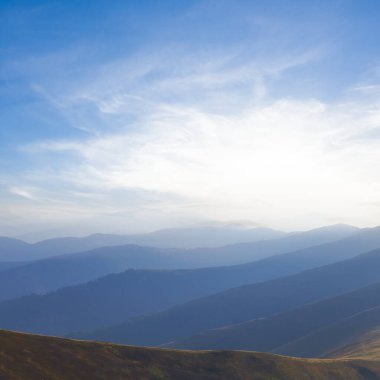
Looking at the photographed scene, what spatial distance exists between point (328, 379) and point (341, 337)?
133 metres

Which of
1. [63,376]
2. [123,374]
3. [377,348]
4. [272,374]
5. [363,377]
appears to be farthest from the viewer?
[377,348]

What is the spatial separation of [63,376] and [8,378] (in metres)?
8.91

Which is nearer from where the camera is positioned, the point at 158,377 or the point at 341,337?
the point at 158,377

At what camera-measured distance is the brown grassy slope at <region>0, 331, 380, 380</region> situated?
53.8m

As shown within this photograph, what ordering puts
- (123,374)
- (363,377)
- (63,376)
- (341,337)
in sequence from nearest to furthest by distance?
(63,376) → (123,374) → (363,377) → (341,337)

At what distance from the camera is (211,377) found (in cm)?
6844

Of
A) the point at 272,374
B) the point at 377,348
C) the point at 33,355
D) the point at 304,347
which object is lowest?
the point at 304,347

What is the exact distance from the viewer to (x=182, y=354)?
248 ft

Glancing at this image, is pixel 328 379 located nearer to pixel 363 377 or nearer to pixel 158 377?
pixel 363 377

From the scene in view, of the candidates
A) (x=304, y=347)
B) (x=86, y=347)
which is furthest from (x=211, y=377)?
(x=304, y=347)

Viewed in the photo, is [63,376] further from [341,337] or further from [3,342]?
[341,337]

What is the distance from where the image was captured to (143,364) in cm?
6694

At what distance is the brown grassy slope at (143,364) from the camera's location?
53750 millimetres

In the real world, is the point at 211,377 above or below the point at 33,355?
below
